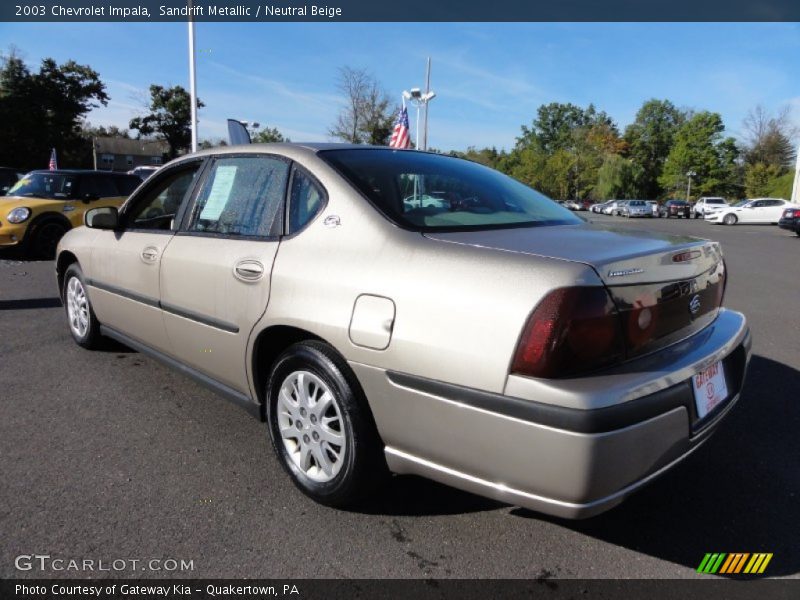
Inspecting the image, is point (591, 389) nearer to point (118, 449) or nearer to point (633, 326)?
point (633, 326)

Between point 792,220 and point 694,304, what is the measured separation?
22924 millimetres

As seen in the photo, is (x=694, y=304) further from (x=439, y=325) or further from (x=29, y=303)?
(x=29, y=303)

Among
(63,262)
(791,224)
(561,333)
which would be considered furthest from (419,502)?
(791,224)

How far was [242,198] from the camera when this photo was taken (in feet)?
9.41

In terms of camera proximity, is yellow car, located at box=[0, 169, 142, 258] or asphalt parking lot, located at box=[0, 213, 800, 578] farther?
yellow car, located at box=[0, 169, 142, 258]

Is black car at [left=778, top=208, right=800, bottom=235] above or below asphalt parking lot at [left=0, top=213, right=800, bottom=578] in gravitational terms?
above

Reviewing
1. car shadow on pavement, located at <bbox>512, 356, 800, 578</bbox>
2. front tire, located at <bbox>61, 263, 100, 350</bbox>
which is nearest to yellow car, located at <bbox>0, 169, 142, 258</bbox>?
front tire, located at <bbox>61, 263, 100, 350</bbox>

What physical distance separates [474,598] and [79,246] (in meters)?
3.80

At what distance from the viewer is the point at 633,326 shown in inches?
74.0

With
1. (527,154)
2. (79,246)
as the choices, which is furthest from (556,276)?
(527,154)

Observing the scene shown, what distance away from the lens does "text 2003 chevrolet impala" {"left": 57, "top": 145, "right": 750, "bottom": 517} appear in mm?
1737

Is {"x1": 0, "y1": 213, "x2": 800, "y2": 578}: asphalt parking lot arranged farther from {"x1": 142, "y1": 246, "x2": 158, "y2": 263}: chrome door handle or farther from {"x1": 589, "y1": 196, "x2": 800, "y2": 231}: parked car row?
{"x1": 589, "y1": 196, "x2": 800, "y2": 231}: parked car row

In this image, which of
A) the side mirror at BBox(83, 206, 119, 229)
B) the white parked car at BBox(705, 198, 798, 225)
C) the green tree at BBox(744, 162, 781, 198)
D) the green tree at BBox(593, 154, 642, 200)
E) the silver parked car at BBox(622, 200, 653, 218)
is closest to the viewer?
the side mirror at BBox(83, 206, 119, 229)

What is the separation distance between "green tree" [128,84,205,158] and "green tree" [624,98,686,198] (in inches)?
2325
